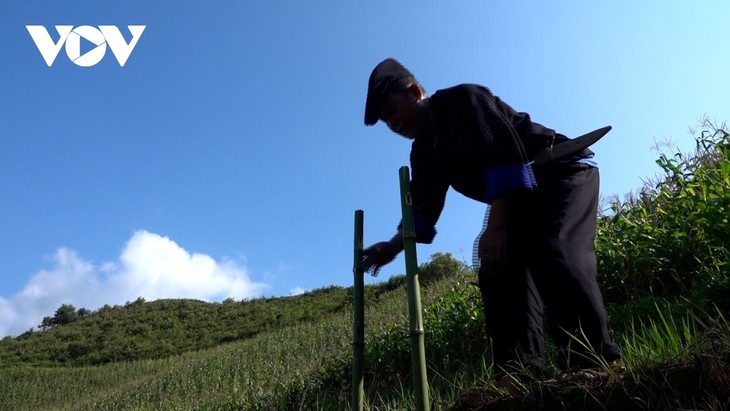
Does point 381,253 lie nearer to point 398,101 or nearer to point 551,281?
point 398,101

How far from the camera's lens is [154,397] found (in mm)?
9383

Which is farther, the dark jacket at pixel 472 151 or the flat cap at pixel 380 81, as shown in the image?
the flat cap at pixel 380 81

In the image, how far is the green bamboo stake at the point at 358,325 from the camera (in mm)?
2254

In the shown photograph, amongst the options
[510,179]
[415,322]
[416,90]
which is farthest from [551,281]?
[416,90]

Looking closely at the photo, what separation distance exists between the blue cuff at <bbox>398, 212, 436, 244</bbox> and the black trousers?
17.3 inches

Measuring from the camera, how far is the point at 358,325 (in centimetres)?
232

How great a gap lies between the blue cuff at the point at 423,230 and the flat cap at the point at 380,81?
50 centimetres

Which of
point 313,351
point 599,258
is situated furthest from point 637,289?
point 313,351

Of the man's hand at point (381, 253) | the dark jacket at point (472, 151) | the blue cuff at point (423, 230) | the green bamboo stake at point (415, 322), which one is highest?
the dark jacket at point (472, 151)

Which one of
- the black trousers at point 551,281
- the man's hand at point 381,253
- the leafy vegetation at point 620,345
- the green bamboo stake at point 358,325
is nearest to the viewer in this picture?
the leafy vegetation at point 620,345

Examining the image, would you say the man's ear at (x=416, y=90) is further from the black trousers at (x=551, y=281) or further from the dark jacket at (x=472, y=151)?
the black trousers at (x=551, y=281)

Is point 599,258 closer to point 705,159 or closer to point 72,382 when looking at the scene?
point 705,159

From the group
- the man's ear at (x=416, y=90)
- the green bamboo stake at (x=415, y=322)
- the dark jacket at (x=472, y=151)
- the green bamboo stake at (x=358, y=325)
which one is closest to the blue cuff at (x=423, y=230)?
the dark jacket at (x=472, y=151)

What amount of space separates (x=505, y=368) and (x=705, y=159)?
3694mm
